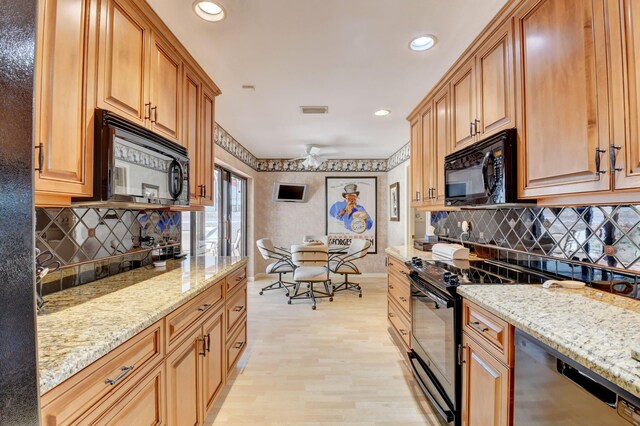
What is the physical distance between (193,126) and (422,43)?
1669mm

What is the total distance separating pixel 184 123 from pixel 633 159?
2.29 metres

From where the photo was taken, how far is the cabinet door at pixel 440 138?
2.33 metres

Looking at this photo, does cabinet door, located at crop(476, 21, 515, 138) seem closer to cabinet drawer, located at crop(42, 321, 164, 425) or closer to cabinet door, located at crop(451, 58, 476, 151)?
cabinet door, located at crop(451, 58, 476, 151)

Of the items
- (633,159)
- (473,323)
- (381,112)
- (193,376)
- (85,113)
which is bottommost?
(193,376)

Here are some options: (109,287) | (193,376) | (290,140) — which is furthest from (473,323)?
(290,140)

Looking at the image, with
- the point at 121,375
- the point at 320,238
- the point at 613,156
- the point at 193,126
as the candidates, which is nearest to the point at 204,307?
the point at 121,375

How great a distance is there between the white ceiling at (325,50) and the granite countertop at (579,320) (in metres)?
1.48

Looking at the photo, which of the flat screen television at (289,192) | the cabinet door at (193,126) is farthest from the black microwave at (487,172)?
the flat screen television at (289,192)

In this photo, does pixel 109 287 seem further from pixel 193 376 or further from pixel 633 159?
pixel 633 159

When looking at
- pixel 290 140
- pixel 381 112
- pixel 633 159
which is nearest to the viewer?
pixel 633 159

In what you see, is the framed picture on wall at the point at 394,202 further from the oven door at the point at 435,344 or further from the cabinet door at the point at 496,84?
the cabinet door at the point at 496,84

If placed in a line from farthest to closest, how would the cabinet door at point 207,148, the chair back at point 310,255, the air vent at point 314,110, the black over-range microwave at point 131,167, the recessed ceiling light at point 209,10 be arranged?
the chair back at point 310,255 < the air vent at point 314,110 < the cabinet door at point 207,148 < the recessed ceiling light at point 209,10 < the black over-range microwave at point 131,167

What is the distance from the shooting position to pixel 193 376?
149 centimetres

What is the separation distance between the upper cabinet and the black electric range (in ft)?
5.92
